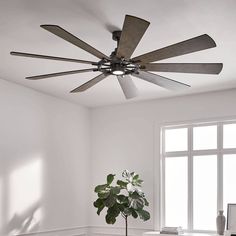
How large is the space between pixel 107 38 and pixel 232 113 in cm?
254

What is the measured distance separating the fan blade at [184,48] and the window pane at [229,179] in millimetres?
2975

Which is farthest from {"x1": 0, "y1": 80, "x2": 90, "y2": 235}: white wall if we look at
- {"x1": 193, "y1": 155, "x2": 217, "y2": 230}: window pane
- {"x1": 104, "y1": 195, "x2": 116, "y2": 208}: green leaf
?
{"x1": 193, "y1": 155, "x2": 217, "y2": 230}: window pane

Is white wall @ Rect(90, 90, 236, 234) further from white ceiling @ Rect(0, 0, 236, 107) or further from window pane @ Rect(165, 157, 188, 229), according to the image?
white ceiling @ Rect(0, 0, 236, 107)

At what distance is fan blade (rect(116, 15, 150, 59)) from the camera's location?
2.54m

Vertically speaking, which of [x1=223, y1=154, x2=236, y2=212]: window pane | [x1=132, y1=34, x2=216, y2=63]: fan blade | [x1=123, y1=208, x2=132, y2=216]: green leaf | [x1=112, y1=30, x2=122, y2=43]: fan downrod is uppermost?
[x1=112, y1=30, x2=122, y2=43]: fan downrod

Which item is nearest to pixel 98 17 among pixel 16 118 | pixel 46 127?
pixel 16 118

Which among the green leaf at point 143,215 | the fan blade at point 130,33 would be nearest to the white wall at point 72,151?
the green leaf at point 143,215

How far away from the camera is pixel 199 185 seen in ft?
19.4

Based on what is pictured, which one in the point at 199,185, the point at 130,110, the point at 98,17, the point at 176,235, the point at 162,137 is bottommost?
the point at 176,235

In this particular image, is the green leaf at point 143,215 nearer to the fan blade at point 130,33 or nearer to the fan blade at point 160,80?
the fan blade at point 160,80

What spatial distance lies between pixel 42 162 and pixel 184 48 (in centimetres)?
347

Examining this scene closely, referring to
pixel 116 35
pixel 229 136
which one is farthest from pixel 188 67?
pixel 229 136

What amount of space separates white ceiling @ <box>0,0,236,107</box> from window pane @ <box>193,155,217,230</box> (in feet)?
4.56

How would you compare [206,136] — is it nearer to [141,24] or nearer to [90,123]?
[90,123]
